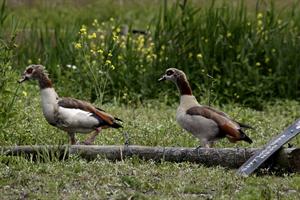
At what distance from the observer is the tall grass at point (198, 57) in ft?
41.2

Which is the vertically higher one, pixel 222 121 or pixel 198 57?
pixel 222 121

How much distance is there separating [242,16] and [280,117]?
2.41 m

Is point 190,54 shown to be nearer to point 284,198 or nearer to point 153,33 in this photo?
point 153,33

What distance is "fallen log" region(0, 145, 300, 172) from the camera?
7.98m

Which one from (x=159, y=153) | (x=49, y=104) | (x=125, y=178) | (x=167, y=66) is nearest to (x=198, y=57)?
(x=167, y=66)

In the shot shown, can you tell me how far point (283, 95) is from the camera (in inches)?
500

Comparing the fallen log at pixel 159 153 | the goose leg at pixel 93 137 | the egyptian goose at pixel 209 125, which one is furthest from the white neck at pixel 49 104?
the egyptian goose at pixel 209 125

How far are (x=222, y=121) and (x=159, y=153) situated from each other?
77cm

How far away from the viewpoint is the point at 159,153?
26.5 ft

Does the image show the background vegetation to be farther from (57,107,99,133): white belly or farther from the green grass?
(57,107,99,133): white belly

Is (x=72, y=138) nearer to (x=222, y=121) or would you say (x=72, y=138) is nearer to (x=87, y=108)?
(x=87, y=108)

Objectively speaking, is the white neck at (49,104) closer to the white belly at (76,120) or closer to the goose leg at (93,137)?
the white belly at (76,120)

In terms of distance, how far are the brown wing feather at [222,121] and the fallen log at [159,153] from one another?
17.8 inches

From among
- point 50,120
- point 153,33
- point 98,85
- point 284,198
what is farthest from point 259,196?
point 153,33
